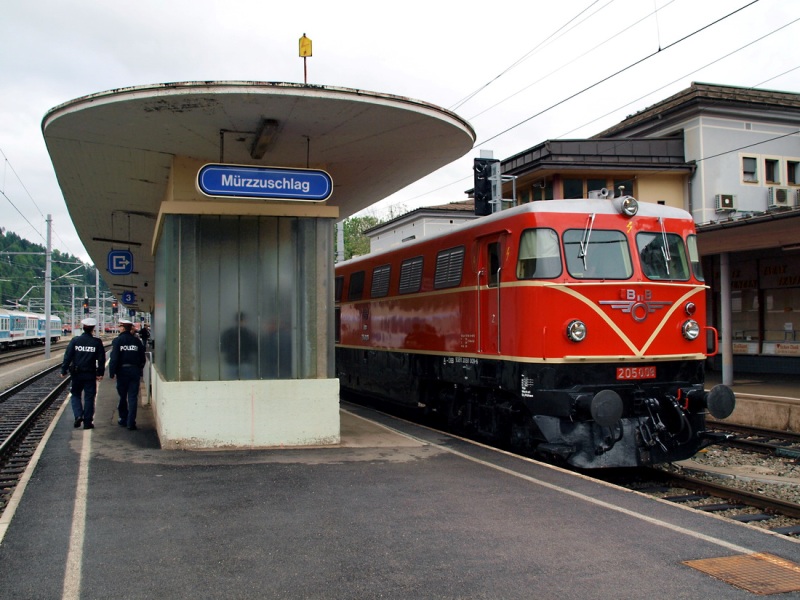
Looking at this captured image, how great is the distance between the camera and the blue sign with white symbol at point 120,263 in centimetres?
1648

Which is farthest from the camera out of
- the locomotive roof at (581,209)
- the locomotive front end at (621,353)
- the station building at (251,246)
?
the locomotive roof at (581,209)

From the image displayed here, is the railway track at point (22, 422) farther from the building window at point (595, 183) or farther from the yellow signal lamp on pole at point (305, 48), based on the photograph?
the building window at point (595, 183)

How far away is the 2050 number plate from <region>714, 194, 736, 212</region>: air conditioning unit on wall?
19.4 metres

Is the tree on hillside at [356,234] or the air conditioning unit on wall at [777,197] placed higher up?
the tree on hillside at [356,234]

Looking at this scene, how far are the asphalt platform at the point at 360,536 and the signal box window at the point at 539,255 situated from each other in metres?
2.19

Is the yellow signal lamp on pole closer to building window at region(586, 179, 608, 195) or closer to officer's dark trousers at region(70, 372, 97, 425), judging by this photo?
officer's dark trousers at region(70, 372, 97, 425)

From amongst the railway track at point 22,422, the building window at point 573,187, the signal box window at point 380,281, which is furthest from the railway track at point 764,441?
the building window at point 573,187

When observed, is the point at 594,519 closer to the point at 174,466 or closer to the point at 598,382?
the point at 598,382

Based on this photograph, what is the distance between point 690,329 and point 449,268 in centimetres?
342

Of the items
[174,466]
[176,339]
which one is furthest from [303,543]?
[176,339]

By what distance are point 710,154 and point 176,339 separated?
22.9 meters

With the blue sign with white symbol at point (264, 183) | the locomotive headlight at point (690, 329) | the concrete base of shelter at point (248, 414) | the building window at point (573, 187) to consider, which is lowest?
the concrete base of shelter at point (248, 414)

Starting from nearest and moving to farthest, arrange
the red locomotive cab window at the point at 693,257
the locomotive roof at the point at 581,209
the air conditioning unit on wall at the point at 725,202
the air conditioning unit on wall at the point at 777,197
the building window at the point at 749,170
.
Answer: the locomotive roof at the point at 581,209 < the red locomotive cab window at the point at 693,257 < the air conditioning unit on wall at the point at 725,202 < the air conditioning unit on wall at the point at 777,197 < the building window at the point at 749,170

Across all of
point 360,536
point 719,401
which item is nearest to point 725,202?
point 719,401
